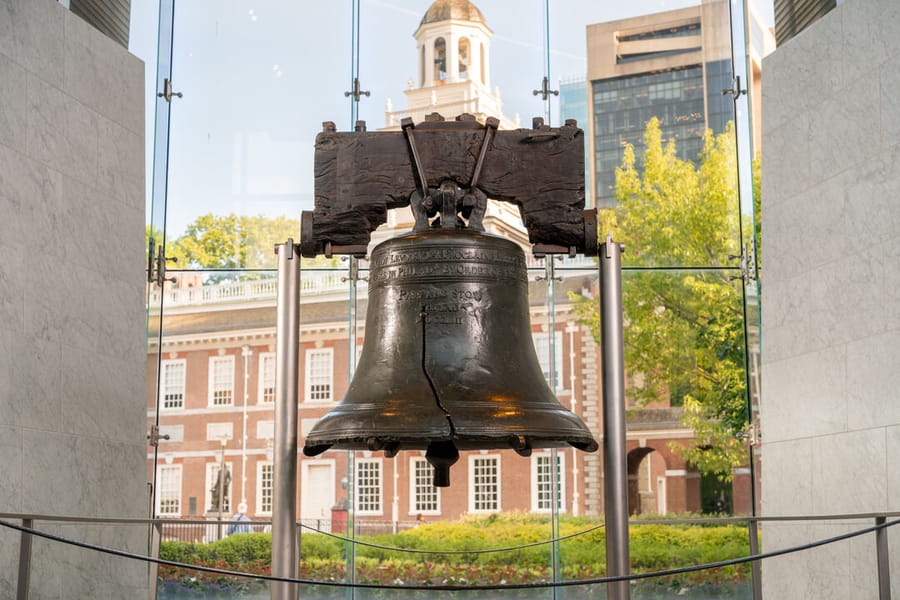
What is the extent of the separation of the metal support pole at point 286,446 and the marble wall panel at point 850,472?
2.67 m

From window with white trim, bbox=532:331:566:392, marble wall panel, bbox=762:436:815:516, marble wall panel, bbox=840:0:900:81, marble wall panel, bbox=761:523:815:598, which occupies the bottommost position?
marble wall panel, bbox=761:523:815:598

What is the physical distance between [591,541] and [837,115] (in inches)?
138

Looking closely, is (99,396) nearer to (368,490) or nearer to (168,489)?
(168,489)

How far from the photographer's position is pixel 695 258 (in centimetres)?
782

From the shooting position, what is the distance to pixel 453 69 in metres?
7.90

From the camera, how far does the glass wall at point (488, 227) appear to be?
7668 millimetres

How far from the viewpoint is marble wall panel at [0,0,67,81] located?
5.07 metres

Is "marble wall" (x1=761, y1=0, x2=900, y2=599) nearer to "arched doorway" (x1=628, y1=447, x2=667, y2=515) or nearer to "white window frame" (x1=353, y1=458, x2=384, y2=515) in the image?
"arched doorway" (x1=628, y1=447, x2=667, y2=515)

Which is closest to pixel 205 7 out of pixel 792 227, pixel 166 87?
pixel 166 87

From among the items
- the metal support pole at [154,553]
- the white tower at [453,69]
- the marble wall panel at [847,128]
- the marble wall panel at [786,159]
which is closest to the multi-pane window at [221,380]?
the metal support pole at [154,553]

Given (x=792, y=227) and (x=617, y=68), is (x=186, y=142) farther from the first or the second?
(x=792, y=227)

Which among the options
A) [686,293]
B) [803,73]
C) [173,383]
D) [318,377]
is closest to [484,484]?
[318,377]

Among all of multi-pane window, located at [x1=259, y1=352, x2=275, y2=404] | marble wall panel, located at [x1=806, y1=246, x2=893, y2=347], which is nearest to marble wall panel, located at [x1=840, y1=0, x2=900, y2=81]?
marble wall panel, located at [x1=806, y1=246, x2=893, y2=347]

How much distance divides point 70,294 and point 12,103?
947 mm
